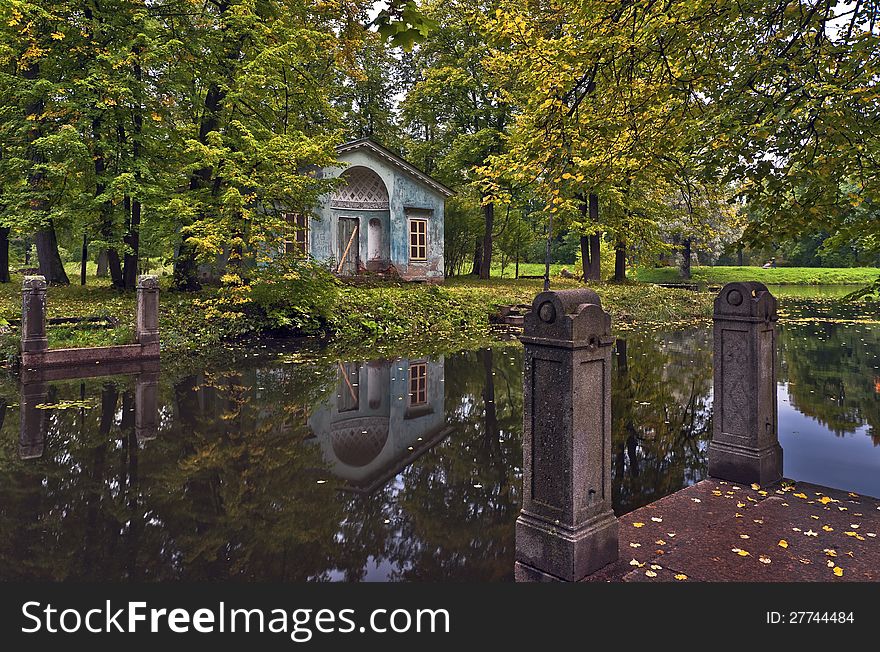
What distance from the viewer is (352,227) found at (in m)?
29.5

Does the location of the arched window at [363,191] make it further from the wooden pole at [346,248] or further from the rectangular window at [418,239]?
the rectangular window at [418,239]

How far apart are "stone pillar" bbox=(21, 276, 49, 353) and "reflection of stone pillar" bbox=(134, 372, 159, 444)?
2469 mm

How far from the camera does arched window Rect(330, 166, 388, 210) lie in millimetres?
29344

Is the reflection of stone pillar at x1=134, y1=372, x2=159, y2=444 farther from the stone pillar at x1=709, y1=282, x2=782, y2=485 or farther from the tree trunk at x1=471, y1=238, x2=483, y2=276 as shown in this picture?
the tree trunk at x1=471, y1=238, x2=483, y2=276

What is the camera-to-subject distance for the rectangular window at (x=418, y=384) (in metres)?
10.6

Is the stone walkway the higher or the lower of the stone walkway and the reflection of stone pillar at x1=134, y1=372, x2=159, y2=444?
the lower

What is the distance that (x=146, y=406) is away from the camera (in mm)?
9656

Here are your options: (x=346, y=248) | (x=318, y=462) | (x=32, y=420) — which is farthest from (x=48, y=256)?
(x=318, y=462)

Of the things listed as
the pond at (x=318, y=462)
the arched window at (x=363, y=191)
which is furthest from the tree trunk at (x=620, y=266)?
the pond at (x=318, y=462)

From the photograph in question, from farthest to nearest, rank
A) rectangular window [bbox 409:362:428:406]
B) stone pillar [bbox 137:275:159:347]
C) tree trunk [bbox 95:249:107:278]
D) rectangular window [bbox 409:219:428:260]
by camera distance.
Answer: tree trunk [bbox 95:249:107:278]
rectangular window [bbox 409:219:428:260]
stone pillar [bbox 137:275:159:347]
rectangular window [bbox 409:362:428:406]

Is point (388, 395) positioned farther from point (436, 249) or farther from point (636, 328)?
point (436, 249)

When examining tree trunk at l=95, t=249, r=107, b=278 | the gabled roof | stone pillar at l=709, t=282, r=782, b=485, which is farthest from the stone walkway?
tree trunk at l=95, t=249, r=107, b=278

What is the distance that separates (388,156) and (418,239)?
4303mm

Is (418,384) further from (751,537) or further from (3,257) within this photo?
(3,257)
